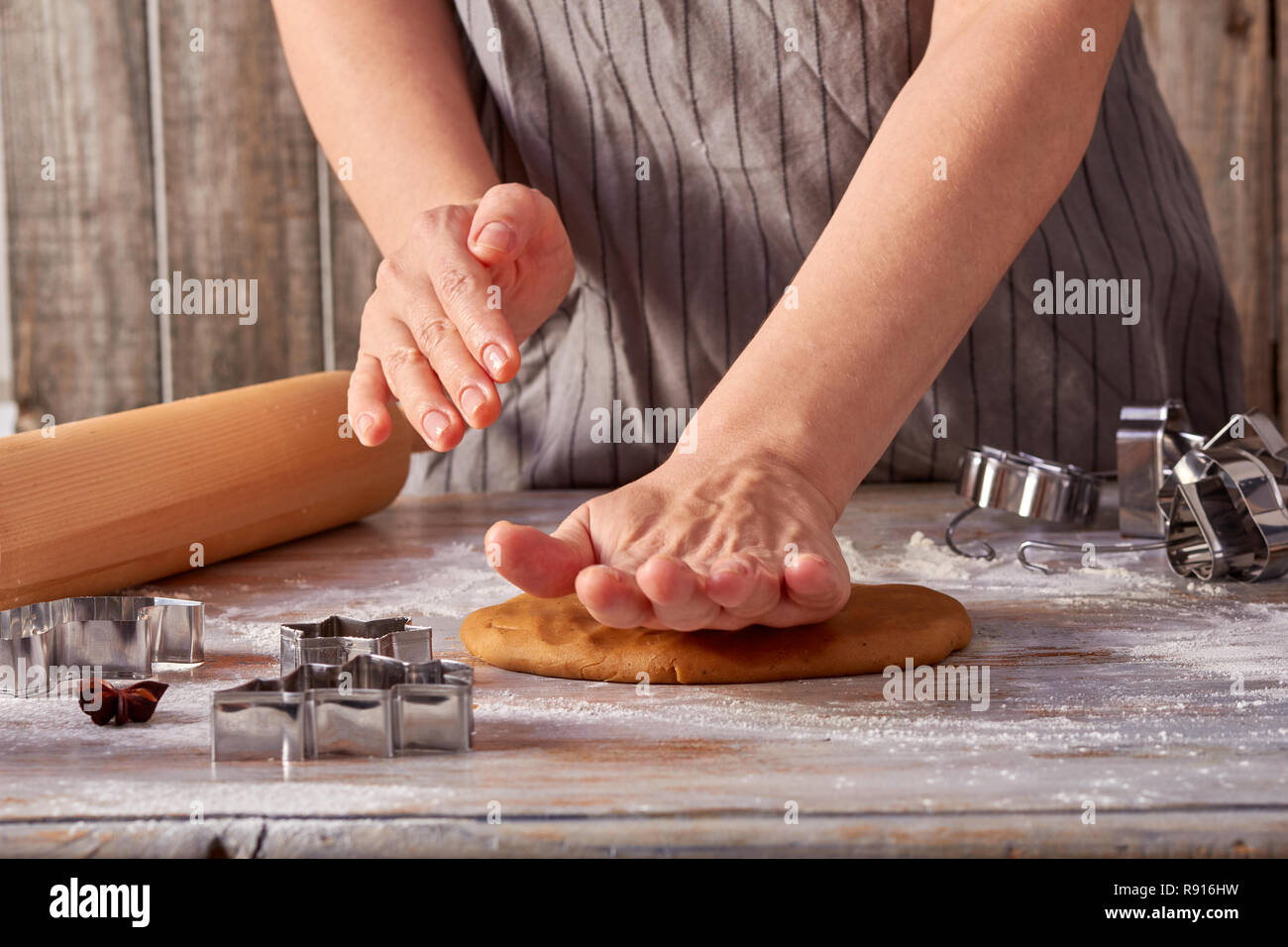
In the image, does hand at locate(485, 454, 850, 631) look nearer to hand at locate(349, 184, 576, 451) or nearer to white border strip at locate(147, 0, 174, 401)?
hand at locate(349, 184, 576, 451)

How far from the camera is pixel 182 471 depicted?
3.33 ft

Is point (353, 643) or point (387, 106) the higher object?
point (387, 106)

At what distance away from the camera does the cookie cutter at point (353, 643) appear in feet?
2.29

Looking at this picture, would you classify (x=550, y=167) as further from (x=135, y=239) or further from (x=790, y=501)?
(x=135, y=239)

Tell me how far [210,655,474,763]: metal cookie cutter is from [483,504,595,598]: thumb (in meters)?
0.14

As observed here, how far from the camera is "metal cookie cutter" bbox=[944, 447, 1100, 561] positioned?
1.15 m

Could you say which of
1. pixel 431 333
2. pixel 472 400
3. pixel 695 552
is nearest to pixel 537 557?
pixel 695 552

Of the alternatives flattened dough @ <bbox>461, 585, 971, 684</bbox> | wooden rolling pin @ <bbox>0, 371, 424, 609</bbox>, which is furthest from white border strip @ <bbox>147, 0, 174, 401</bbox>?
flattened dough @ <bbox>461, 585, 971, 684</bbox>

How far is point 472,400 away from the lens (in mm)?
897

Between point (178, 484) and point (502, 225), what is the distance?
0.34 meters

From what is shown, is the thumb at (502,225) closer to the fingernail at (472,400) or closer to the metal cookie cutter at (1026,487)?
the fingernail at (472,400)

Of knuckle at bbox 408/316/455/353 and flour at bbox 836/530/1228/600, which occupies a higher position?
knuckle at bbox 408/316/455/353

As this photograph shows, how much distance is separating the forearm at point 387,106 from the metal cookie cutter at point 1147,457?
0.66 metres

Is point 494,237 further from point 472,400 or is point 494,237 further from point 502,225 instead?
point 472,400
